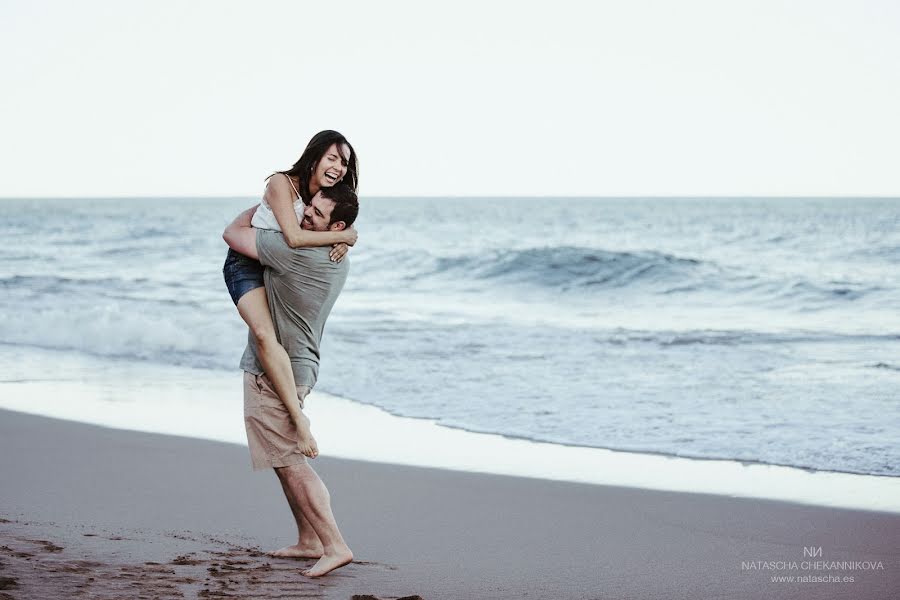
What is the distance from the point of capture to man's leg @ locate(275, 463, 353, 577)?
13.3 feet

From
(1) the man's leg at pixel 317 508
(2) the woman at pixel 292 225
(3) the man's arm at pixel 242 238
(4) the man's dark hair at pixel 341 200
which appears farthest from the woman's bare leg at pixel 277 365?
(4) the man's dark hair at pixel 341 200

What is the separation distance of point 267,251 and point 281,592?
4.59 feet

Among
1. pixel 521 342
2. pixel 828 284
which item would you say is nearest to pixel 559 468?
pixel 521 342

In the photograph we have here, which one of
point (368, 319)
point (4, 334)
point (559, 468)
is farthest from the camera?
point (368, 319)

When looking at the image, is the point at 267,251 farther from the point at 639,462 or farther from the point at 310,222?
the point at 639,462

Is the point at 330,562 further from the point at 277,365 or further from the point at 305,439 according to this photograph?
the point at 277,365

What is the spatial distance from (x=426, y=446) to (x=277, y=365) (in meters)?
2.83

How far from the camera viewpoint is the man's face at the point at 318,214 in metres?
4.13

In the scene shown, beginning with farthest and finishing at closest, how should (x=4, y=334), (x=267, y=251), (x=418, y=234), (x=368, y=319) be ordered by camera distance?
(x=418, y=234)
(x=368, y=319)
(x=4, y=334)
(x=267, y=251)

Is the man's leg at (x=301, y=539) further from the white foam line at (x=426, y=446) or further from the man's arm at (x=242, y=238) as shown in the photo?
the white foam line at (x=426, y=446)

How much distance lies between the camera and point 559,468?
6.20 meters
